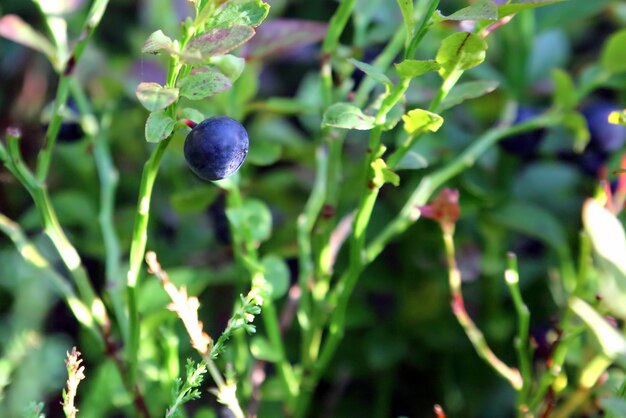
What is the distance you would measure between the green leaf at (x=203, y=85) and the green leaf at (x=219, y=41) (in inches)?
0.9

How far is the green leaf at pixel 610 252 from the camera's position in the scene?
536 millimetres

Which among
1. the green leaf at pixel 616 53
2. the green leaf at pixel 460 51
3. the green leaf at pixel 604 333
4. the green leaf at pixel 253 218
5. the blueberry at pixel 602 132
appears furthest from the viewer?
the blueberry at pixel 602 132

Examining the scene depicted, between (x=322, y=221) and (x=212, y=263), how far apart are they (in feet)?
1.54

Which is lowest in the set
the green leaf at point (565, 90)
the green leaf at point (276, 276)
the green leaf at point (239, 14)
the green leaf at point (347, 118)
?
the green leaf at point (276, 276)

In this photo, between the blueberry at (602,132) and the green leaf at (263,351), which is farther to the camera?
the blueberry at (602,132)

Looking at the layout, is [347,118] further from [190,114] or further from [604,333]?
[604,333]

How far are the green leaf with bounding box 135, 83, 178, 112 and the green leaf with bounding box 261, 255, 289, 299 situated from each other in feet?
1.12

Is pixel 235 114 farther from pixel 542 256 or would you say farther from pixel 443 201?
pixel 542 256

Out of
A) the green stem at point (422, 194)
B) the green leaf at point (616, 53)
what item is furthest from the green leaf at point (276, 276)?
the green leaf at point (616, 53)

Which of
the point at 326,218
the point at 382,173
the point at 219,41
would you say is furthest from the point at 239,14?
the point at 326,218

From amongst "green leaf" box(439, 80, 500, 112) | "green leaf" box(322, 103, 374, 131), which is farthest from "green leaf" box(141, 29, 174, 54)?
"green leaf" box(439, 80, 500, 112)

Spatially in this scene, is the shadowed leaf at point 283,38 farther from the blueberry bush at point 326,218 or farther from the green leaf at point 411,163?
the green leaf at point 411,163

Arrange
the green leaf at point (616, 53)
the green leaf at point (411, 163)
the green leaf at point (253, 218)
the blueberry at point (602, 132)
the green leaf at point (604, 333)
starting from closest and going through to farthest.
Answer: the green leaf at point (604, 333) < the green leaf at point (411, 163) < the green leaf at point (253, 218) < the green leaf at point (616, 53) < the blueberry at point (602, 132)

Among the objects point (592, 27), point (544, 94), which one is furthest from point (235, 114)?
point (592, 27)
